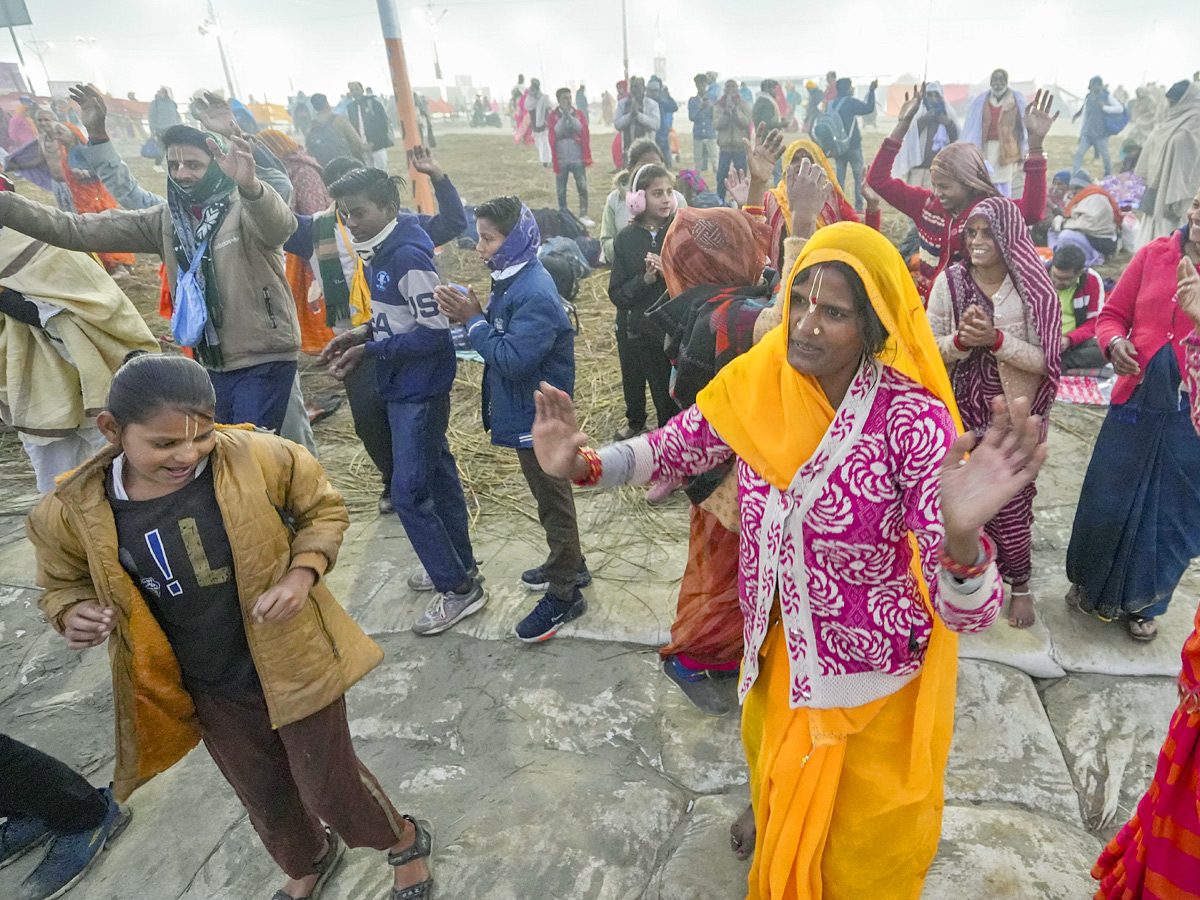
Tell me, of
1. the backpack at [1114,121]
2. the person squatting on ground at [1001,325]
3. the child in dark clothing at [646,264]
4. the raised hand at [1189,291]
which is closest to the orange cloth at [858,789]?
the raised hand at [1189,291]

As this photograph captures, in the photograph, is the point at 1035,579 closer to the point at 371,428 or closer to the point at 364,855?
the point at 364,855

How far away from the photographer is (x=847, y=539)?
162 cm

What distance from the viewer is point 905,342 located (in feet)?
5.18

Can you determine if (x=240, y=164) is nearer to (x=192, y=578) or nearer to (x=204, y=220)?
(x=204, y=220)

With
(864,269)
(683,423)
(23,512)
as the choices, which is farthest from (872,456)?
(23,512)

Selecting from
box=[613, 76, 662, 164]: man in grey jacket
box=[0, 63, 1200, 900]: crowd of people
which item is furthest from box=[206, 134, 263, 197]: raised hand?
box=[613, 76, 662, 164]: man in grey jacket

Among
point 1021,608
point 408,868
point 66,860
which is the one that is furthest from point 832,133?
point 66,860

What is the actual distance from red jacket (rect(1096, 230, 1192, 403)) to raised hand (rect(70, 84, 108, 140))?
467 centimetres

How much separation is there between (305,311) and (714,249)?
3157 millimetres

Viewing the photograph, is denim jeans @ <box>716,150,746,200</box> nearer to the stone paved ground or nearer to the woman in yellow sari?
the stone paved ground

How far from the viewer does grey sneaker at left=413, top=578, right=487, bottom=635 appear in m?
3.53

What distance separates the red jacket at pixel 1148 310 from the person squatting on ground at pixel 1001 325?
0.25 meters

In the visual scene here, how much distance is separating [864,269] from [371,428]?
9.82 feet

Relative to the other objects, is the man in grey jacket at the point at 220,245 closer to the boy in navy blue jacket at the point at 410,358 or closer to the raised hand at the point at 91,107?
the boy in navy blue jacket at the point at 410,358
